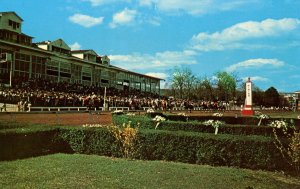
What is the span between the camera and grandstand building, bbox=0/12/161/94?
154 ft

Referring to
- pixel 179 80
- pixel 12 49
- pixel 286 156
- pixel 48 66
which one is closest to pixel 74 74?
pixel 48 66

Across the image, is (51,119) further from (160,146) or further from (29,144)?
(160,146)

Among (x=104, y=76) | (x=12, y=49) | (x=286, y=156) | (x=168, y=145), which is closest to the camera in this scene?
(x=286, y=156)

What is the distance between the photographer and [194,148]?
40.6 ft

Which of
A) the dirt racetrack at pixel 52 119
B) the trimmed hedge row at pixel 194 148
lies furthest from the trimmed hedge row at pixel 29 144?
the dirt racetrack at pixel 52 119

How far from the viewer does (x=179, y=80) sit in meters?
105

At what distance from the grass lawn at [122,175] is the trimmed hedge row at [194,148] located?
0.56 m

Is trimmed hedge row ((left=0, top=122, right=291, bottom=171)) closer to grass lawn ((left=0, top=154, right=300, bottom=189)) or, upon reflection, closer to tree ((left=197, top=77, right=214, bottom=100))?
grass lawn ((left=0, top=154, right=300, bottom=189))

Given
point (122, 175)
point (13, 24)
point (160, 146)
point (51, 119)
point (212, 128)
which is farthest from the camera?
point (13, 24)

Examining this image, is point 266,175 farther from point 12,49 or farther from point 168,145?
point 12,49

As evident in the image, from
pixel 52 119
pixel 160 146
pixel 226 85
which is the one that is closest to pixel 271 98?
pixel 226 85

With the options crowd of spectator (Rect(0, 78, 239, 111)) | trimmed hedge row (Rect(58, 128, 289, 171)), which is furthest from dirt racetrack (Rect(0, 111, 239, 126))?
trimmed hedge row (Rect(58, 128, 289, 171))

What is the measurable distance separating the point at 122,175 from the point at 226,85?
3981 inches

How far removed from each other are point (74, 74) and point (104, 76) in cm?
1090
